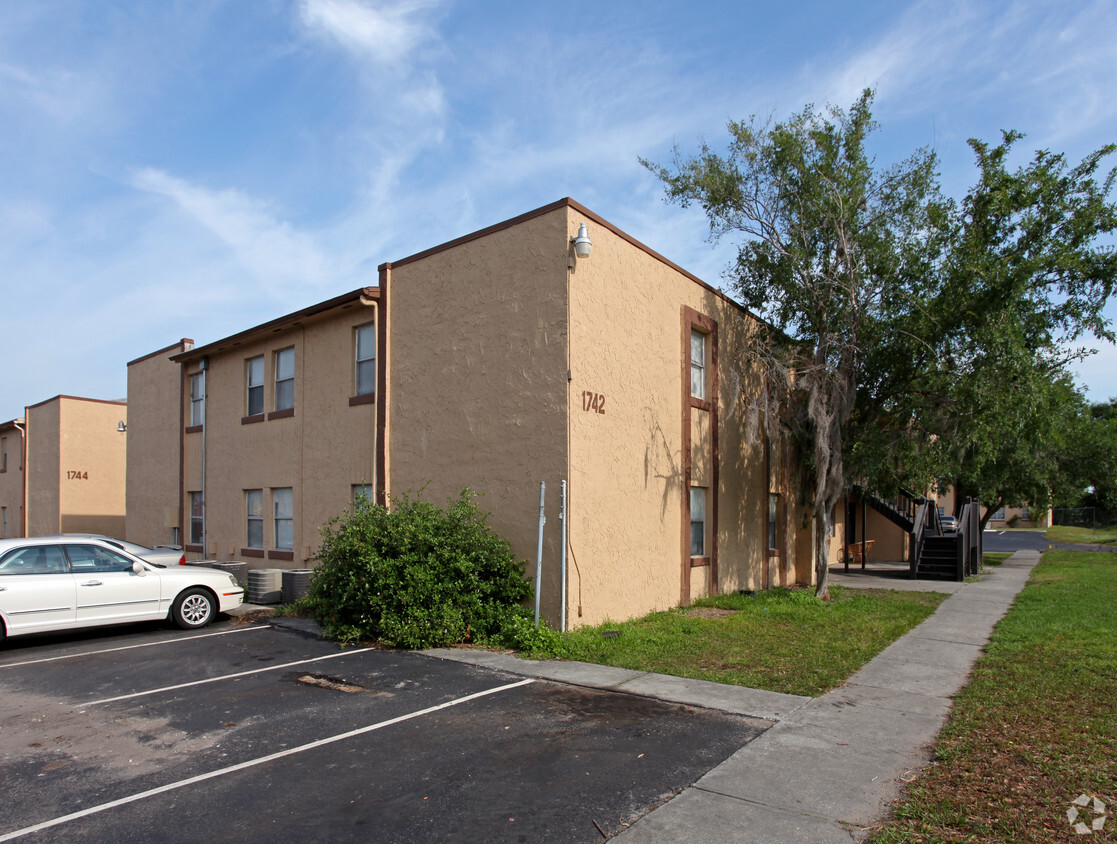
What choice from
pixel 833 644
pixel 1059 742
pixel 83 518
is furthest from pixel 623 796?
pixel 83 518

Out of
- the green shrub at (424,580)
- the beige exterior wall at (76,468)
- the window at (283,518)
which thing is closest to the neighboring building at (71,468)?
the beige exterior wall at (76,468)

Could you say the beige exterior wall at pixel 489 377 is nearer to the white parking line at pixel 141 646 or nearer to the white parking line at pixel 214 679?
the white parking line at pixel 214 679

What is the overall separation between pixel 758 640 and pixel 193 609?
8.83m

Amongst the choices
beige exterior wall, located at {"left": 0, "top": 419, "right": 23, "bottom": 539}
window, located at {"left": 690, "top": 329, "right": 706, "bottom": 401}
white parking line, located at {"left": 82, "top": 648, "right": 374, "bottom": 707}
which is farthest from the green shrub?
beige exterior wall, located at {"left": 0, "top": 419, "right": 23, "bottom": 539}

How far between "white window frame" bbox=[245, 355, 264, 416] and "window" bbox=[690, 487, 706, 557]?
9.58m

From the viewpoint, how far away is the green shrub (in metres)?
10.3

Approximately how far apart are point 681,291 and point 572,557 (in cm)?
575

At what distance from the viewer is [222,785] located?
17.9 feet

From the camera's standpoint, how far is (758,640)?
10.7m

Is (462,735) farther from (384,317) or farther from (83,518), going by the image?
(83,518)

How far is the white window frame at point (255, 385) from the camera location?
16780 millimetres

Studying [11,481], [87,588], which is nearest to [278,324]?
[87,588]

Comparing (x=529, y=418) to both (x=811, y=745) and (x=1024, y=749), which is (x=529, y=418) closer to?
(x=811, y=745)

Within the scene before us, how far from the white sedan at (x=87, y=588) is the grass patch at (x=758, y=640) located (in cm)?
636
